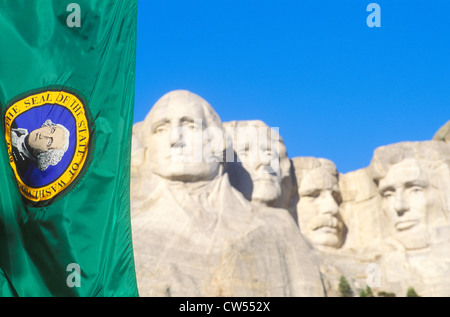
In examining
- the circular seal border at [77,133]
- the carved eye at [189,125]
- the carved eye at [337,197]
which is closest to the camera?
the circular seal border at [77,133]

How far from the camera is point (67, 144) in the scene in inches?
277

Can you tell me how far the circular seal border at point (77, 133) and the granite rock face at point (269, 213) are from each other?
6737 millimetres

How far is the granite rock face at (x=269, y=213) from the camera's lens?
47.5 feet

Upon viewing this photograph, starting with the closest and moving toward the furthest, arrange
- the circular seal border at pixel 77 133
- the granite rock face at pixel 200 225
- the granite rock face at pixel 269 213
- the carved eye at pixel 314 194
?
1. the circular seal border at pixel 77 133
2. the granite rock face at pixel 200 225
3. the granite rock face at pixel 269 213
4. the carved eye at pixel 314 194

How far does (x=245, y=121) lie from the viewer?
1767 centimetres

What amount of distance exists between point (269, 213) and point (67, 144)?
9373mm

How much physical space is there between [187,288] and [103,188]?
23.1 feet

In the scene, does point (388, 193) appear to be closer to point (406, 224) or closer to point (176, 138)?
point (406, 224)

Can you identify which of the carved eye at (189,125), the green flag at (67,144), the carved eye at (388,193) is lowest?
the green flag at (67,144)

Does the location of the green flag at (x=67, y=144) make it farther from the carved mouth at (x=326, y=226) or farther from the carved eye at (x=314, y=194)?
the carved eye at (x=314, y=194)

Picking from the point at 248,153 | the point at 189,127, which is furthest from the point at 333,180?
the point at 189,127

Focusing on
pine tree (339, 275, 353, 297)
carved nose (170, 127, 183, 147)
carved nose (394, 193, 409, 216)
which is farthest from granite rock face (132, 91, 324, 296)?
carved nose (394, 193, 409, 216)

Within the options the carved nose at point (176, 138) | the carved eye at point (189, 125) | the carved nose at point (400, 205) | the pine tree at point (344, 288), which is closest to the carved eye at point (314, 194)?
the carved nose at point (400, 205)
